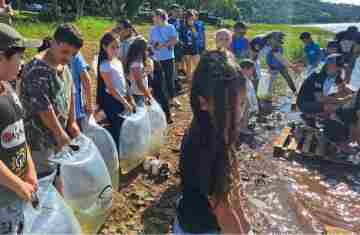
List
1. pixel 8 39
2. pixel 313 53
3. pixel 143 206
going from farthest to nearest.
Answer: pixel 313 53, pixel 143 206, pixel 8 39

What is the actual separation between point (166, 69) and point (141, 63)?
2.24 m

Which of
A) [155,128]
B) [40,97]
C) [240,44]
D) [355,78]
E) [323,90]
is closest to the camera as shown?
[40,97]

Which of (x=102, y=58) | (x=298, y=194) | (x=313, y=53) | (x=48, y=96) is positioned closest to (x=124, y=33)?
(x=102, y=58)

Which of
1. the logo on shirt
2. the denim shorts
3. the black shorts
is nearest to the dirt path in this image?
the denim shorts

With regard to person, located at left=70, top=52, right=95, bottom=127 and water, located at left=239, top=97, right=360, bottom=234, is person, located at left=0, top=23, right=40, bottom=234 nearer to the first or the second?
person, located at left=70, top=52, right=95, bottom=127

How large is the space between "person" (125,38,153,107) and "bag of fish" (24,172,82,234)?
2.26m

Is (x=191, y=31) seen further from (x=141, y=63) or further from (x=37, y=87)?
(x=37, y=87)

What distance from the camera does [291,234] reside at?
11.1ft

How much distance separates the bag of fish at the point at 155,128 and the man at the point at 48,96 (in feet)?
5.32

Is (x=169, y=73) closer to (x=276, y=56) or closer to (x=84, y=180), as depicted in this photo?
(x=276, y=56)

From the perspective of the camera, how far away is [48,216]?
2.04 metres

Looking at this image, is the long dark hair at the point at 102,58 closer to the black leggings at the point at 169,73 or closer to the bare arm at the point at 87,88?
the bare arm at the point at 87,88

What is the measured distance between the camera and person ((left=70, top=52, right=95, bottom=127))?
3.54 metres

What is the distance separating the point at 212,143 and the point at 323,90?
14.5 ft
